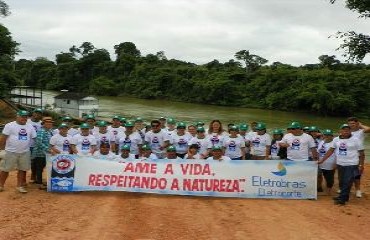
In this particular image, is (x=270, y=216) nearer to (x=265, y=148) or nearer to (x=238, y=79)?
(x=265, y=148)

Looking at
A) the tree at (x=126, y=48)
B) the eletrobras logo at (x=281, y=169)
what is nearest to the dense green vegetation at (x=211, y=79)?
the tree at (x=126, y=48)

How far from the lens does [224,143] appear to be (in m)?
11.1

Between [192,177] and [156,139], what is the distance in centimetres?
→ 161

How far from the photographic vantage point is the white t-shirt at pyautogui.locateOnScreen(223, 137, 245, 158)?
11.0 m

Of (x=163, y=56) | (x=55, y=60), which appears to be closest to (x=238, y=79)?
(x=163, y=56)

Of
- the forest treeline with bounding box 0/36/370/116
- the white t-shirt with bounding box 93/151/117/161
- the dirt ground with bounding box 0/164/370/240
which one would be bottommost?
the dirt ground with bounding box 0/164/370/240

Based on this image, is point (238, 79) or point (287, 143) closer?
point (287, 143)

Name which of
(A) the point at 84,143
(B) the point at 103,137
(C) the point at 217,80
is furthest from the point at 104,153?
(C) the point at 217,80

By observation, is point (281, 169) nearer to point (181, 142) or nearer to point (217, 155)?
point (217, 155)

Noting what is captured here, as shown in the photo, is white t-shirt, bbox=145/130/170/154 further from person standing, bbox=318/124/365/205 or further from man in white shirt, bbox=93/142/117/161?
person standing, bbox=318/124/365/205

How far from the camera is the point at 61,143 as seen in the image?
34.4 feet

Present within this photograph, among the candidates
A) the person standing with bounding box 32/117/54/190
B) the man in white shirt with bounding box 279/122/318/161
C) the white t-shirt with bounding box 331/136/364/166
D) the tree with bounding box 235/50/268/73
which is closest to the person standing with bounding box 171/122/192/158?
the man in white shirt with bounding box 279/122/318/161

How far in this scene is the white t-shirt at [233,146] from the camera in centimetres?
1102

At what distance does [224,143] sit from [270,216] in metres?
2.63
